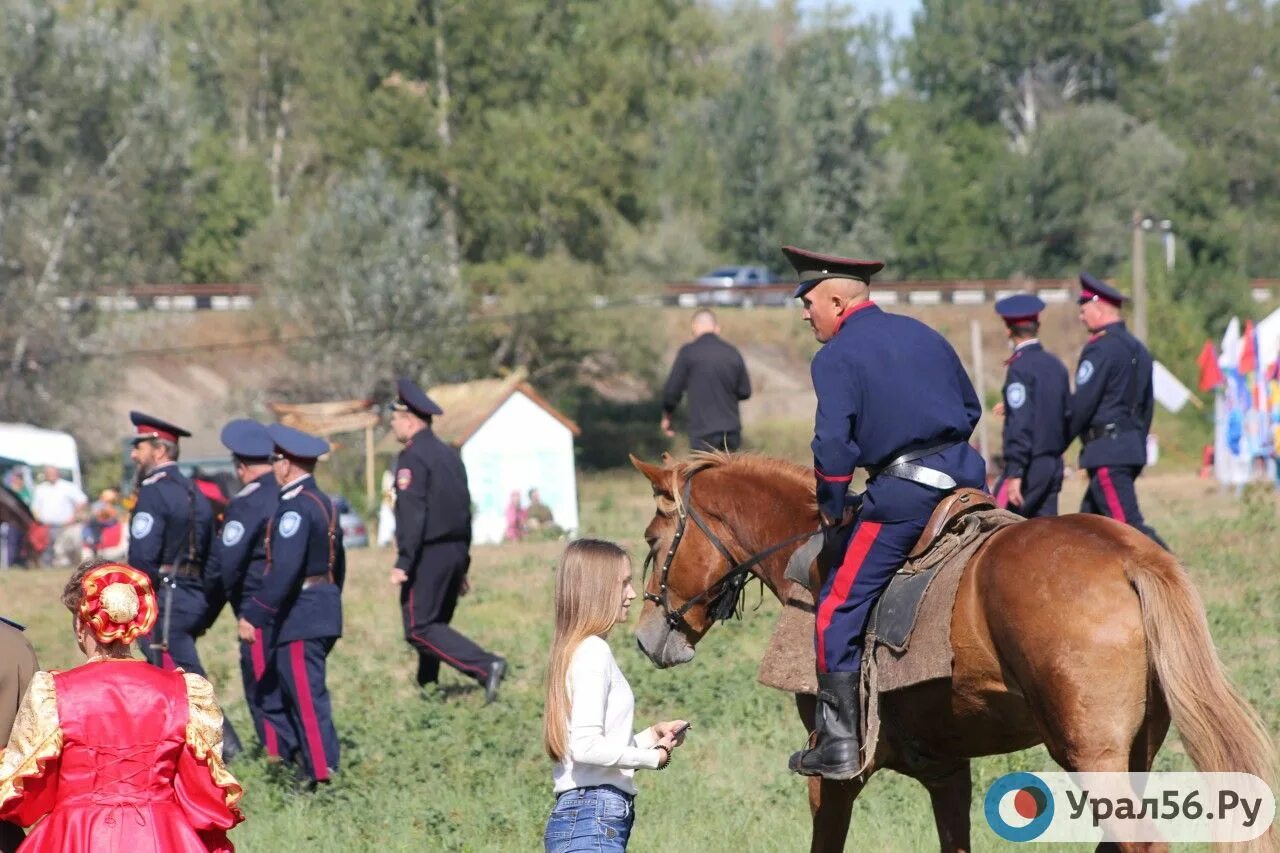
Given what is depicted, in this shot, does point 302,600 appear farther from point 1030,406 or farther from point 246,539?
point 1030,406

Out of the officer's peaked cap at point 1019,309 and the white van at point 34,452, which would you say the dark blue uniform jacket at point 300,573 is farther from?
the white van at point 34,452

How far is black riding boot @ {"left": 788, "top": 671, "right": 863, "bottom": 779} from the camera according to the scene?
20.9 feet

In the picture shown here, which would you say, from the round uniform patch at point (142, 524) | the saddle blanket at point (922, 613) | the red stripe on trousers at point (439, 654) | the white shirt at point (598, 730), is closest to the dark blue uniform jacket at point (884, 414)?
the saddle blanket at point (922, 613)

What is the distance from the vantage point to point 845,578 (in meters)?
6.45

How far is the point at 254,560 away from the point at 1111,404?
5.50 m

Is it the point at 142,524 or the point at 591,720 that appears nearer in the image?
the point at 591,720

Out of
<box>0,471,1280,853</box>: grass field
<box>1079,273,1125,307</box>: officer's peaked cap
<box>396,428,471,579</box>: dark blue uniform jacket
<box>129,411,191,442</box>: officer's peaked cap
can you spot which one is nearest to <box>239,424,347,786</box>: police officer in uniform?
<box>0,471,1280,853</box>: grass field

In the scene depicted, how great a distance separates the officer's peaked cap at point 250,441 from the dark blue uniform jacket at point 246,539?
A: 0.16 m

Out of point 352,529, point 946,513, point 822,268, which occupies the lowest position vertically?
point 352,529

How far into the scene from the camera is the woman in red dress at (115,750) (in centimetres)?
525

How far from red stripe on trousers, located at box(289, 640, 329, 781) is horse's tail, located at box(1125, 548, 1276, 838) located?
5533 millimetres

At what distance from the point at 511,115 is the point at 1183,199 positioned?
110 ft

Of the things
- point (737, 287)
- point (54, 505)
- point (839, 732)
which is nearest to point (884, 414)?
point (839, 732)

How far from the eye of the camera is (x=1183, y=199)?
242 feet
